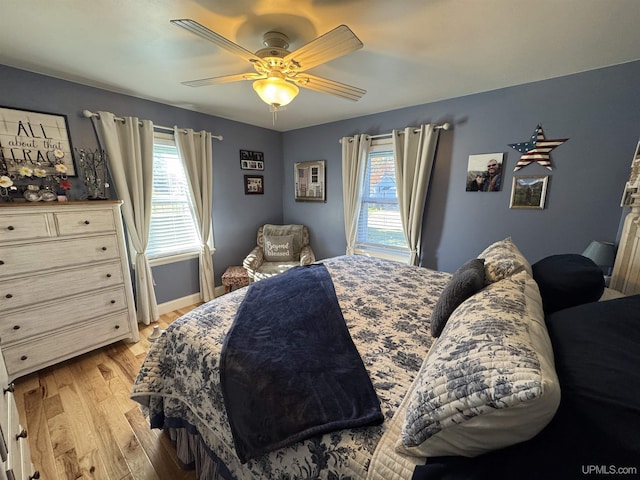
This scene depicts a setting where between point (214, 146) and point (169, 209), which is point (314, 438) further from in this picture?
point (214, 146)

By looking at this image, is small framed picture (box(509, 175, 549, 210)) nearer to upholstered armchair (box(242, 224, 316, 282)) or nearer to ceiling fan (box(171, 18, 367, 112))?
ceiling fan (box(171, 18, 367, 112))

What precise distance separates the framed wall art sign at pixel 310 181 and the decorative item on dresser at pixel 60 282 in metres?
2.32

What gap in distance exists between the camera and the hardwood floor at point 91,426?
1347 mm

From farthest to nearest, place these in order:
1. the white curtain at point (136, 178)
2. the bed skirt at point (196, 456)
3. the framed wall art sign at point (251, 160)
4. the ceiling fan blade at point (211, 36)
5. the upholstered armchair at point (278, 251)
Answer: the framed wall art sign at point (251, 160), the upholstered armchair at point (278, 251), the white curtain at point (136, 178), the bed skirt at point (196, 456), the ceiling fan blade at point (211, 36)

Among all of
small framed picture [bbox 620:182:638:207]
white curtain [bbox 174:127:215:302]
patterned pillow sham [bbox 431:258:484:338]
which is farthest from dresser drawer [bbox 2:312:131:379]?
small framed picture [bbox 620:182:638:207]

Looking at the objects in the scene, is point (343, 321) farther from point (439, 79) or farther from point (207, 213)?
point (207, 213)

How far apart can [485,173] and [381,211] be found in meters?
1.20

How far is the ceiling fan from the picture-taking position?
1.21 metres

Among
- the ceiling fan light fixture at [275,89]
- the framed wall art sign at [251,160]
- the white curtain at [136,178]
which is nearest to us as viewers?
the ceiling fan light fixture at [275,89]

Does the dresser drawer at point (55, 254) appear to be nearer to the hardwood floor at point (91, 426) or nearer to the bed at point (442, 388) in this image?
the hardwood floor at point (91, 426)

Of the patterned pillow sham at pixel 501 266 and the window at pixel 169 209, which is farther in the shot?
the window at pixel 169 209

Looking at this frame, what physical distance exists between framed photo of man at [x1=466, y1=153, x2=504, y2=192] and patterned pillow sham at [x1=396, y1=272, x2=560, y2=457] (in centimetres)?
205

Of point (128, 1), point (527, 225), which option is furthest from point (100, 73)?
point (527, 225)

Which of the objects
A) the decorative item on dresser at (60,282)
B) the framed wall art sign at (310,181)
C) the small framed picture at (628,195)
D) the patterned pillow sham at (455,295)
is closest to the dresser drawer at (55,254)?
the decorative item on dresser at (60,282)
